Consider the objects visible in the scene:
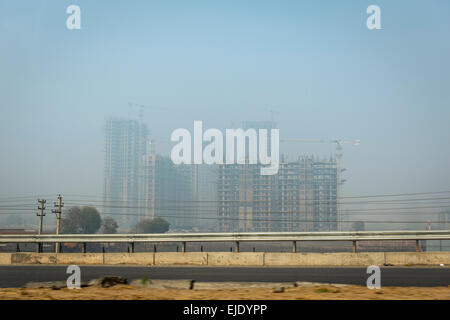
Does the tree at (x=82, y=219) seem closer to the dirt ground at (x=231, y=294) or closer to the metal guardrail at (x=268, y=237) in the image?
the metal guardrail at (x=268, y=237)

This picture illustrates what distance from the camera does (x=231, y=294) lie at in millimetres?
8383

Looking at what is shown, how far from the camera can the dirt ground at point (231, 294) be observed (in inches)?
313

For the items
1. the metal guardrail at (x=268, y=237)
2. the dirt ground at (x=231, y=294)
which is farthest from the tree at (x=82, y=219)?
the dirt ground at (x=231, y=294)

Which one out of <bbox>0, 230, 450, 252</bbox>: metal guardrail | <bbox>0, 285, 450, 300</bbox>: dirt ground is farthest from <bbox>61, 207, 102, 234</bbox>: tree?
<bbox>0, 285, 450, 300</bbox>: dirt ground

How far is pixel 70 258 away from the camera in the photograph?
66.1 feet

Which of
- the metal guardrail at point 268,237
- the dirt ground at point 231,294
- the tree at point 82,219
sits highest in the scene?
the dirt ground at point 231,294

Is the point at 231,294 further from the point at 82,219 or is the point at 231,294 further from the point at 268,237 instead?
the point at 82,219

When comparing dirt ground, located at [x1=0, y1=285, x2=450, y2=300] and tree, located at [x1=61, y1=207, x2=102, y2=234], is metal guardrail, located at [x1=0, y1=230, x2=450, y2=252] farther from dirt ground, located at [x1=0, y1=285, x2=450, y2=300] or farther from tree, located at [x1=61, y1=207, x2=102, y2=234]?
tree, located at [x1=61, y1=207, x2=102, y2=234]

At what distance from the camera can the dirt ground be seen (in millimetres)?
7938

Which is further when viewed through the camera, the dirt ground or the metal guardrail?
the metal guardrail

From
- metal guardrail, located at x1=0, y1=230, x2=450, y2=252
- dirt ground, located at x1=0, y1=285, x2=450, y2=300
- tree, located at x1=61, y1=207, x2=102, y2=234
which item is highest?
dirt ground, located at x1=0, y1=285, x2=450, y2=300
